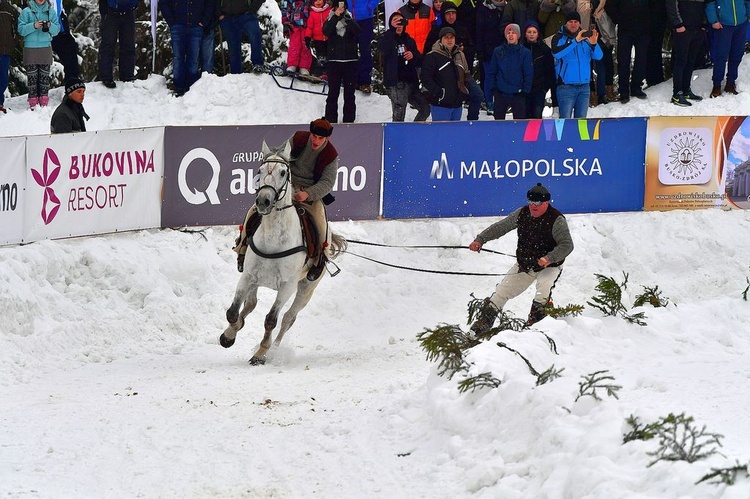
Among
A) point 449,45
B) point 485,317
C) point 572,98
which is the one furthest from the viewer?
point 572,98

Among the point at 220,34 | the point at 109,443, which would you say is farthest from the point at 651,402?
the point at 220,34

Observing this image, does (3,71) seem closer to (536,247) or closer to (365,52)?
(365,52)

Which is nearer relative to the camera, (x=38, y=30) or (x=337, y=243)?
(x=337, y=243)

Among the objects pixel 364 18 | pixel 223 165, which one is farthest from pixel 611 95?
pixel 223 165

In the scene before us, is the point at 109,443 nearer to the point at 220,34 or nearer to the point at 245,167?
the point at 245,167

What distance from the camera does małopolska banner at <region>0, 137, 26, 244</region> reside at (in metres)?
13.2

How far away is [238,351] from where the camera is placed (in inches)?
504

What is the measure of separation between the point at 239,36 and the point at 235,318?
8826 millimetres

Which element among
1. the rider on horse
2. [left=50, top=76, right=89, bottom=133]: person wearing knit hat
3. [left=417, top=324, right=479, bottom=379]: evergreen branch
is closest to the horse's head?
the rider on horse

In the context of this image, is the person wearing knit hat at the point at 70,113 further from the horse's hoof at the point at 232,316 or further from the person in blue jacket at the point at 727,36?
the person in blue jacket at the point at 727,36

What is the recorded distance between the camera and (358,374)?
11336 mm

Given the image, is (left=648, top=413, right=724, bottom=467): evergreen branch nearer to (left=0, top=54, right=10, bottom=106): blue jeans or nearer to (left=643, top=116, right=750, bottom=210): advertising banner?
(left=643, top=116, right=750, bottom=210): advertising banner

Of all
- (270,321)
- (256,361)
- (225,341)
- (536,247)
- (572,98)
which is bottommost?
(256,361)

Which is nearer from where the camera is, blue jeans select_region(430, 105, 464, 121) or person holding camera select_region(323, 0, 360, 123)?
blue jeans select_region(430, 105, 464, 121)
